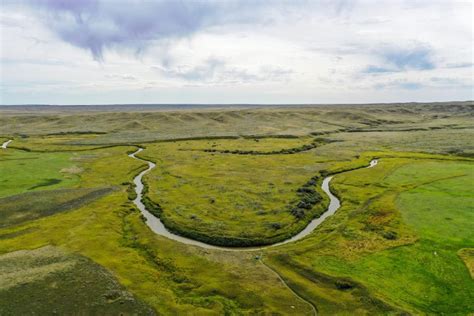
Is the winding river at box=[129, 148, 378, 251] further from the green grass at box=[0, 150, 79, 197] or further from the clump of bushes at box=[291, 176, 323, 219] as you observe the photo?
the green grass at box=[0, 150, 79, 197]

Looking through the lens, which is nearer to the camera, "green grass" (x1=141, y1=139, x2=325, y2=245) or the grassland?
the grassland

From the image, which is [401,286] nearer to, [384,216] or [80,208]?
[384,216]

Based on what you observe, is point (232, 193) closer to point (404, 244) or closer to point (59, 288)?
point (404, 244)

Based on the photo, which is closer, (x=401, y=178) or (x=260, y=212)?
(x=260, y=212)

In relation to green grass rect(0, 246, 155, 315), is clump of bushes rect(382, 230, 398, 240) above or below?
above

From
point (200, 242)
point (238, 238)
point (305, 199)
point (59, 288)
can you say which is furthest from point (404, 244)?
point (59, 288)

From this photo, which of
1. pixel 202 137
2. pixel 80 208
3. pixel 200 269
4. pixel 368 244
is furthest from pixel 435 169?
pixel 202 137

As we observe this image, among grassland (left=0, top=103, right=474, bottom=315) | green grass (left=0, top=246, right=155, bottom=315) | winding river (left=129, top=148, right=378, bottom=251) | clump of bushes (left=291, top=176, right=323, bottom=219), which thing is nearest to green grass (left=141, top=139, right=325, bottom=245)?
grassland (left=0, top=103, right=474, bottom=315)

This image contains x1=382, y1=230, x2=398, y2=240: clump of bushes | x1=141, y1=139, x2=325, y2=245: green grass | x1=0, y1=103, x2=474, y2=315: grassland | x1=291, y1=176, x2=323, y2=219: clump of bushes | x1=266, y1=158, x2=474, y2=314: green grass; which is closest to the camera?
x1=0, y1=103, x2=474, y2=315: grassland

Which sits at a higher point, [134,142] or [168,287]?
[134,142]
